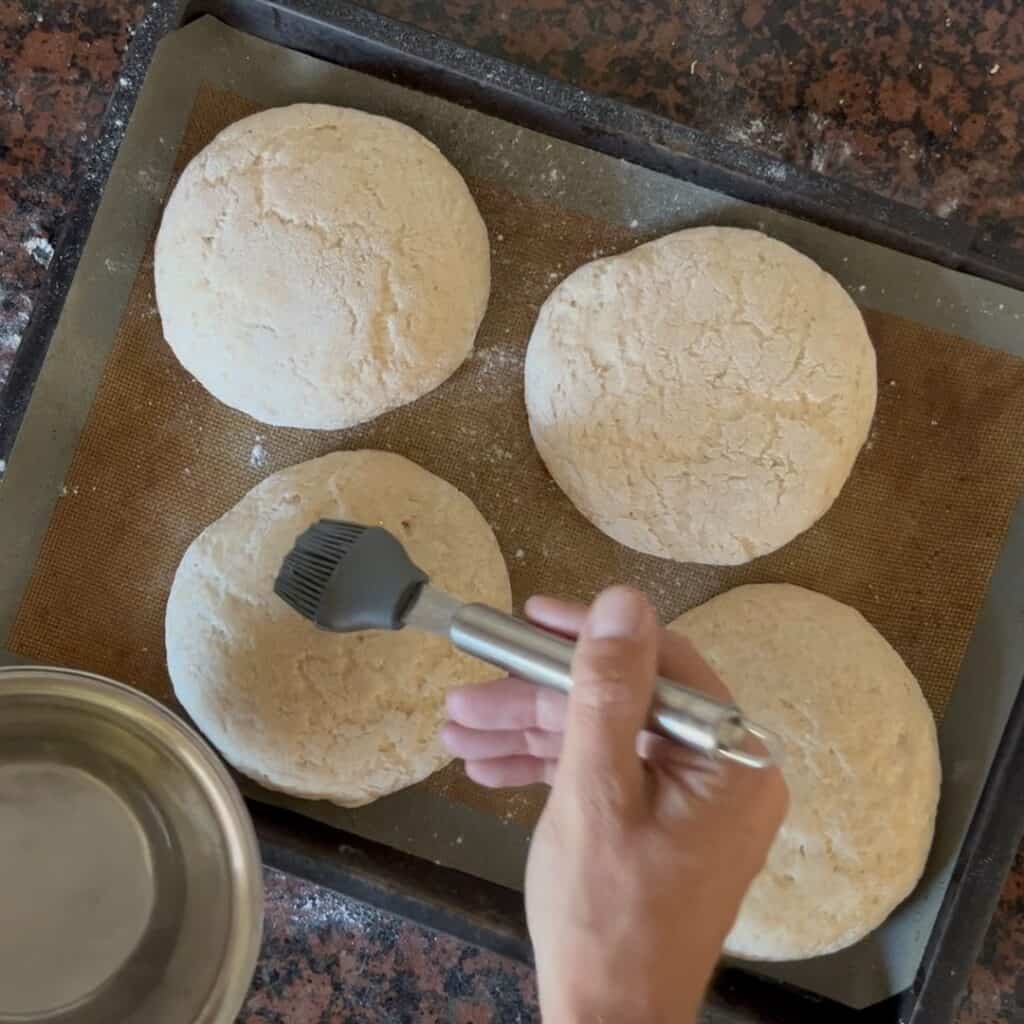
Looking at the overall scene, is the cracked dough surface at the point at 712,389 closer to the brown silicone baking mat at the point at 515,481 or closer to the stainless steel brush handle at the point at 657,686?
the brown silicone baking mat at the point at 515,481

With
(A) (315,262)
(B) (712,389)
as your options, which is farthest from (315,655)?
(B) (712,389)

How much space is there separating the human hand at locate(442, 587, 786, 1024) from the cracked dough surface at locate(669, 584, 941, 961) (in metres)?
0.40

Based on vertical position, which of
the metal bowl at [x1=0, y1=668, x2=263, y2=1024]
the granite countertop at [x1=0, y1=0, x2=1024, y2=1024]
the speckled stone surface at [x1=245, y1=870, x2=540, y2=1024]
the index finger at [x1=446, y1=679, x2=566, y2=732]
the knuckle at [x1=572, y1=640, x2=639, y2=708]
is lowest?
Result: the speckled stone surface at [x1=245, y1=870, x2=540, y2=1024]

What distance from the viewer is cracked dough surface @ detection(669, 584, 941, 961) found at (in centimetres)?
119

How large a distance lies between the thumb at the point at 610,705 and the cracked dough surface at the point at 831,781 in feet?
1.65

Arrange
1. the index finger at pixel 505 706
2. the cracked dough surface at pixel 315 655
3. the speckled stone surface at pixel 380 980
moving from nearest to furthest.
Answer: the index finger at pixel 505 706 < the cracked dough surface at pixel 315 655 < the speckled stone surface at pixel 380 980

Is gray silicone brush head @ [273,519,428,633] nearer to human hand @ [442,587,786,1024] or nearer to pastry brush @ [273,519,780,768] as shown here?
pastry brush @ [273,519,780,768]

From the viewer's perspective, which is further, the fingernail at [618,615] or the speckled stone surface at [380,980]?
the speckled stone surface at [380,980]

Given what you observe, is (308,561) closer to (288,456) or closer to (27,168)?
(288,456)

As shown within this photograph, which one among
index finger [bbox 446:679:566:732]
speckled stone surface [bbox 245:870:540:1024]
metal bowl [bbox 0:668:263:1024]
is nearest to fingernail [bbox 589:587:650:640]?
index finger [bbox 446:679:566:732]

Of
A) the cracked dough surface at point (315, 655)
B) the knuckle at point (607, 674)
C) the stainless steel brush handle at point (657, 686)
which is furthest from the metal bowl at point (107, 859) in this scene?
the knuckle at point (607, 674)

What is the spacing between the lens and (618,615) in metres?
0.77

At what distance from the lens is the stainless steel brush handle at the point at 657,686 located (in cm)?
74

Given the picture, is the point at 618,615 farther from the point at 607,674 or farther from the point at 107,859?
the point at 107,859
